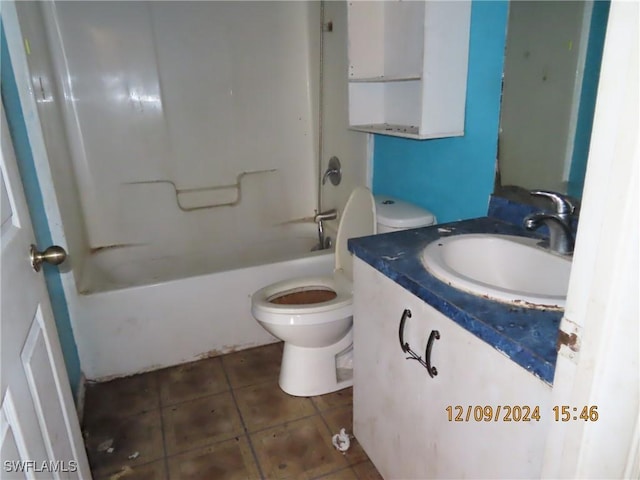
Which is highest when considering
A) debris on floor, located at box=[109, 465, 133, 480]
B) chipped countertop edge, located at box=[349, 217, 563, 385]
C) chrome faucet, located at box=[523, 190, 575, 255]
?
chrome faucet, located at box=[523, 190, 575, 255]

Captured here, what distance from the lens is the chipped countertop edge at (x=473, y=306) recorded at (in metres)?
0.78

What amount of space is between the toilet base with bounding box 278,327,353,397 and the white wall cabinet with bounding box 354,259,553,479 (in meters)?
0.34

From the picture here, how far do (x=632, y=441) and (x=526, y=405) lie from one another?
0.27 metres

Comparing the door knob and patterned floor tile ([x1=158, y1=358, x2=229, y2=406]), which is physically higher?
the door knob

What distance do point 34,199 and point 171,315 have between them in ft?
2.41

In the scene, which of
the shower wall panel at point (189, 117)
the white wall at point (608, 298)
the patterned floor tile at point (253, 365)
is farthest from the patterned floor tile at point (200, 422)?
the white wall at point (608, 298)

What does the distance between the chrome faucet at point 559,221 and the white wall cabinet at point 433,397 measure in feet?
1.23

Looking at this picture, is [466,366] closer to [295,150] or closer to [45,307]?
[45,307]

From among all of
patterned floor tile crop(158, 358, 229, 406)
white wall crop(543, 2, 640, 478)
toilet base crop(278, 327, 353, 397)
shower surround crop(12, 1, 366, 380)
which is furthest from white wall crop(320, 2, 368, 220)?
white wall crop(543, 2, 640, 478)

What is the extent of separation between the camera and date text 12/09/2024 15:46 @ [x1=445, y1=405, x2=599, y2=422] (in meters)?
0.55

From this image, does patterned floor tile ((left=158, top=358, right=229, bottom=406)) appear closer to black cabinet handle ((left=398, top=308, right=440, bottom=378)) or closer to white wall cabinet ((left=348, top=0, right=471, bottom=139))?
black cabinet handle ((left=398, top=308, right=440, bottom=378))

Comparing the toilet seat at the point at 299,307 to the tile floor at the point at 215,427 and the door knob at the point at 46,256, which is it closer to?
the tile floor at the point at 215,427

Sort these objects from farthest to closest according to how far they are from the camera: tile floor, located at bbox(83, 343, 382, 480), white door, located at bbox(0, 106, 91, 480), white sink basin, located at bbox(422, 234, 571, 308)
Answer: tile floor, located at bbox(83, 343, 382, 480), white sink basin, located at bbox(422, 234, 571, 308), white door, located at bbox(0, 106, 91, 480)

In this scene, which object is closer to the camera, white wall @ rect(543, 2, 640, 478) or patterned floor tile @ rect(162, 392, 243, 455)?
white wall @ rect(543, 2, 640, 478)
